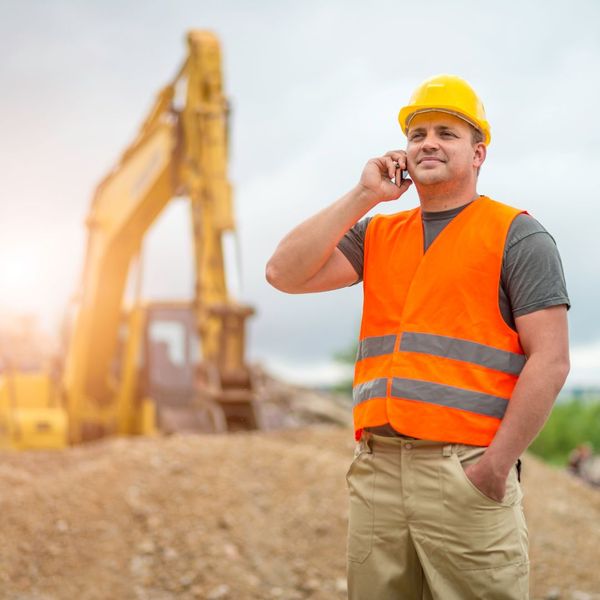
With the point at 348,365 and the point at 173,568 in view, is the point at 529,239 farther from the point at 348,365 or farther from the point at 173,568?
the point at 348,365

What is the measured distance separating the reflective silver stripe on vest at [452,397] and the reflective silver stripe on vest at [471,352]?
8 centimetres

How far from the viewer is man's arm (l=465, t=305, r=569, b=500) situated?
2.14m

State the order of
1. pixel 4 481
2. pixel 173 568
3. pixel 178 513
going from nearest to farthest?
pixel 173 568, pixel 178 513, pixel 4 481

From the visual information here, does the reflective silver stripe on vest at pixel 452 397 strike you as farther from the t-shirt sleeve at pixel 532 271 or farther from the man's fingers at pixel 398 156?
the man's fingers at pixel 398 156

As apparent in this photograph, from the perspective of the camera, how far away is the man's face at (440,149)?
7.50 ft

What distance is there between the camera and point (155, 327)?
31.3 feet

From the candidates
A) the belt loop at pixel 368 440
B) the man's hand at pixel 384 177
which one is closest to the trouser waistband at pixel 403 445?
the belt loop at pixel 368 440

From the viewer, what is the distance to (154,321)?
957 centimetres

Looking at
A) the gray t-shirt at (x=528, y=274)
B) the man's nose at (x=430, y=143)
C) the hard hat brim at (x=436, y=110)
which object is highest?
the hard hat brim at (x=436, y=110)

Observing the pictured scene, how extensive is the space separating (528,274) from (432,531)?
674mm

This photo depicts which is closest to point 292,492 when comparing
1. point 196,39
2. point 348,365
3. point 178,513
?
point 178,513

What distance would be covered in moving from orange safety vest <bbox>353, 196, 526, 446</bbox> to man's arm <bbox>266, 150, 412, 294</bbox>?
169 mm

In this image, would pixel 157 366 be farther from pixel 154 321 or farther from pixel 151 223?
pixel 151 223

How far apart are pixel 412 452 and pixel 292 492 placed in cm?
397
